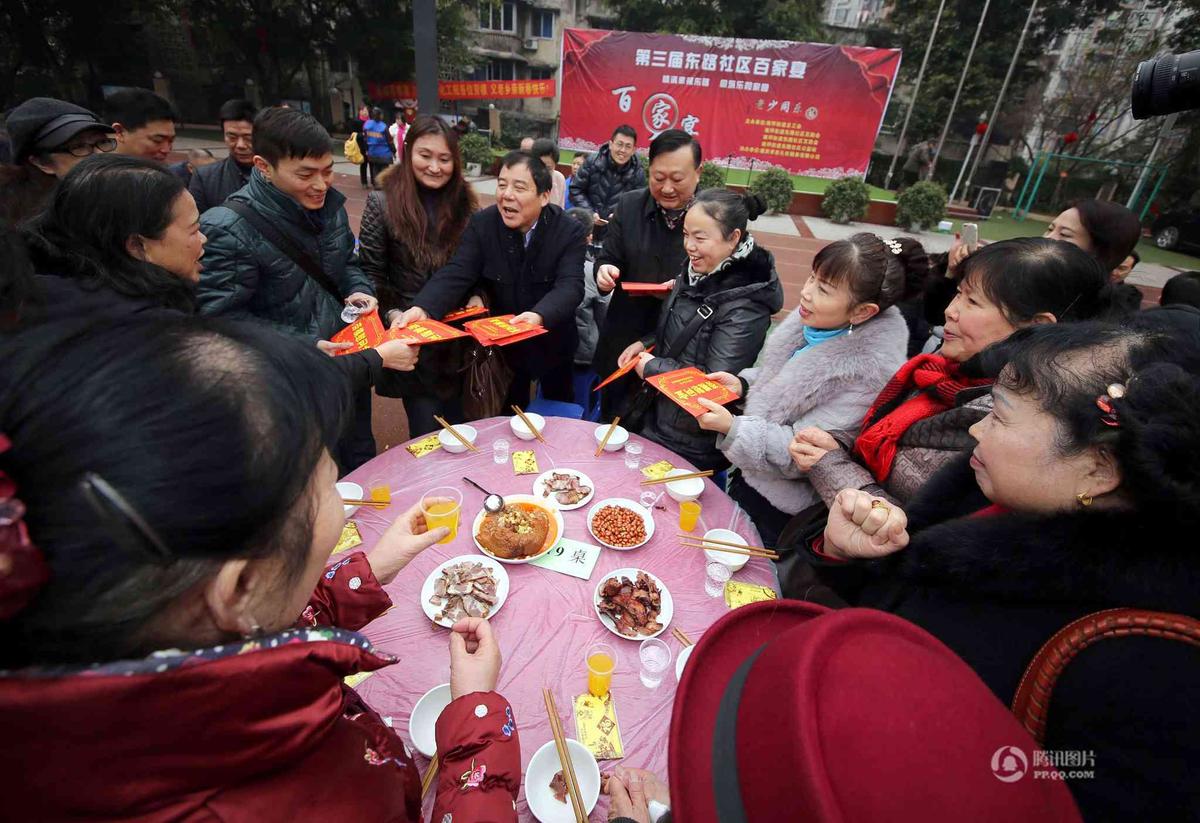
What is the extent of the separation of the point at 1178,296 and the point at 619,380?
3.18 metres

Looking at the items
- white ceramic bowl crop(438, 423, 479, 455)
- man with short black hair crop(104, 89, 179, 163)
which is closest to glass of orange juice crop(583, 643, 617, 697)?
white ceramic bowl crop(438, 423, 479, 455)

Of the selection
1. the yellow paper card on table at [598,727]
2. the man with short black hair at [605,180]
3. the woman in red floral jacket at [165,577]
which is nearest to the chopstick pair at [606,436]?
the yellow paper card on table at [598,727]

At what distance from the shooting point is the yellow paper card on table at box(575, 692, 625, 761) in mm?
1270

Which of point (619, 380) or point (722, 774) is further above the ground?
point (722, 774)

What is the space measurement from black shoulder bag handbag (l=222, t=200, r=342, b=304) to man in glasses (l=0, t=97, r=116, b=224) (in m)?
1.05

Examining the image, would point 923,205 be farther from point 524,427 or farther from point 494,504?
point 494,504

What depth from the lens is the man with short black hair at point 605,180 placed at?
19.6 ft

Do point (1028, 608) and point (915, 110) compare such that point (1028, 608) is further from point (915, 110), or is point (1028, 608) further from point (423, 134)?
point (915, 110)

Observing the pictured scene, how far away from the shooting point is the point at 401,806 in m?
0.89

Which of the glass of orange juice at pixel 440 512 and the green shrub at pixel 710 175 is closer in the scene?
the glass of orange juice at pixel 440 512

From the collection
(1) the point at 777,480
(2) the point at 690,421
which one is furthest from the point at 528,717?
(2) the point at 690,421

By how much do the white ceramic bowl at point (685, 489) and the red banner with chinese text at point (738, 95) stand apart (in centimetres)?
1370

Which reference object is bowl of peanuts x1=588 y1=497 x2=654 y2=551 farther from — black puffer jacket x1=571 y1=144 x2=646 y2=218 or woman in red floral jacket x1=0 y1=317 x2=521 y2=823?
black puffer jacket x1=571 y1=144 x2=646 y2=218

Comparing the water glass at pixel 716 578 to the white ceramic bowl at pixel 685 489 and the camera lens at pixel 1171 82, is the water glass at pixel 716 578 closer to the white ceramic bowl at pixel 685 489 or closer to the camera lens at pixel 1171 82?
the white ceramic bowl at pixel 685 489
